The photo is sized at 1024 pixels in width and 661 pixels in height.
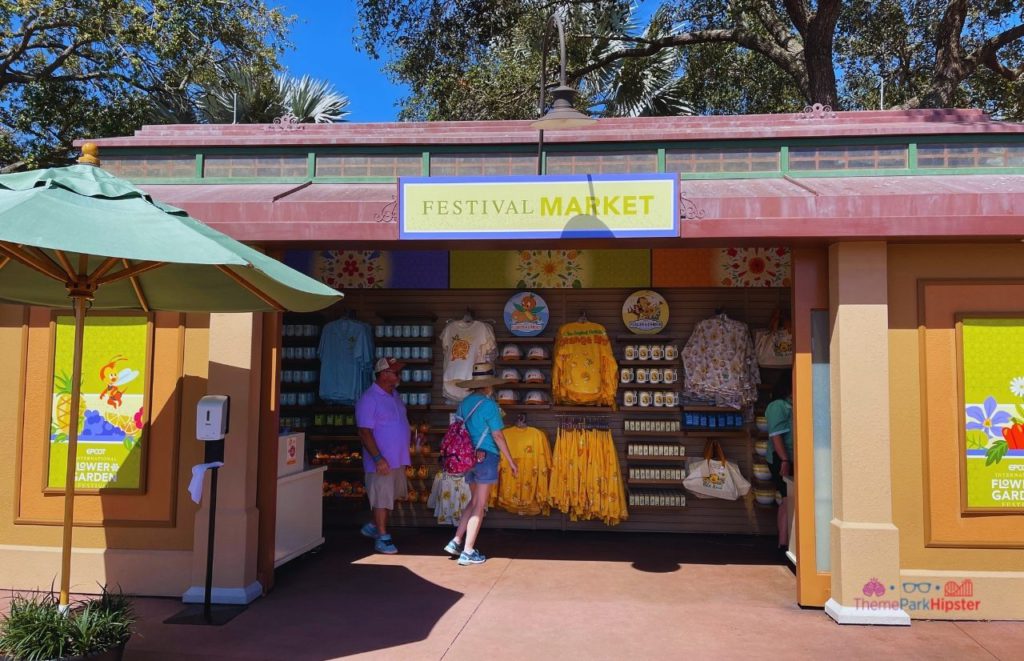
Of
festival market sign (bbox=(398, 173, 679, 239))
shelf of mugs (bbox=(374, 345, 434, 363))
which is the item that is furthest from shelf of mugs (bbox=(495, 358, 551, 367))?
festival market sign (bbox=(398, 173, 679, 239))

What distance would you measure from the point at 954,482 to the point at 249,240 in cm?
619

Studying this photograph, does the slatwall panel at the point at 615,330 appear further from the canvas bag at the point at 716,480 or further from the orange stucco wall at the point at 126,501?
the orange stucco wall at the point at 126,501

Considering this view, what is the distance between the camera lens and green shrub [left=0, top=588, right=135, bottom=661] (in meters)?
4.27

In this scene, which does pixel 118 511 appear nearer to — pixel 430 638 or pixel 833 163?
pixel 430 638

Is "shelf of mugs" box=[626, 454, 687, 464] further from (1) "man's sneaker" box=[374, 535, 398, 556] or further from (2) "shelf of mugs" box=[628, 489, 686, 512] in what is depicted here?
(1) "man's sneaker" box=[374, 535, 398, 556]

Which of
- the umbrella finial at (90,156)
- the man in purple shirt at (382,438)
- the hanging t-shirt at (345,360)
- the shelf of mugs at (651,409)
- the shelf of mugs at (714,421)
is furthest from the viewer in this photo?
the hanging t-shirt at (345,360)

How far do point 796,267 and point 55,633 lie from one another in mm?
5931

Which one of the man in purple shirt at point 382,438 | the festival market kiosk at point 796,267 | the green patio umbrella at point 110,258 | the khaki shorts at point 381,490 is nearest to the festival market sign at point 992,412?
the festival market kiosk at point 796,267

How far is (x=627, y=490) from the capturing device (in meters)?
8.80

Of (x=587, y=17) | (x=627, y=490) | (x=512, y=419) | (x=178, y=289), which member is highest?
(x=587, y=17)

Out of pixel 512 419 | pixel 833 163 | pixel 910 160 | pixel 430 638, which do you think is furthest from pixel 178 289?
pixel 910 160

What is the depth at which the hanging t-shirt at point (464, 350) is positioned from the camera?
880cm

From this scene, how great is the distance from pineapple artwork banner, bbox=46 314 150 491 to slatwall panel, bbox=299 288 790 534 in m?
3.13

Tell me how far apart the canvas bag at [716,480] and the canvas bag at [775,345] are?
3.89ft
